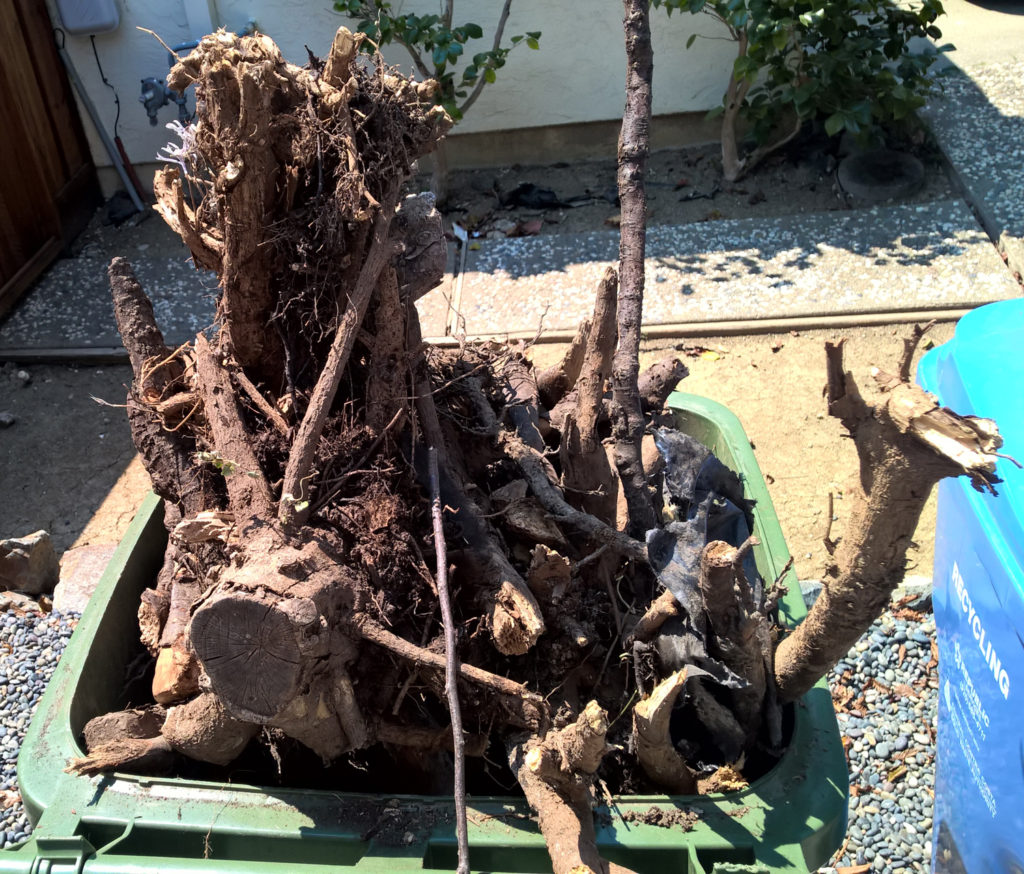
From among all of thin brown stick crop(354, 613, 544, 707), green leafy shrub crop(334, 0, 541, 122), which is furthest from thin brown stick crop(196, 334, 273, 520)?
green leafy shrub crop(334, 0, 541, 122)

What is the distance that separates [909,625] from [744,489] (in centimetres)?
117

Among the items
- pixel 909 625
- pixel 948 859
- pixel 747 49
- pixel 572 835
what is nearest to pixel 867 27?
pixel 747 49

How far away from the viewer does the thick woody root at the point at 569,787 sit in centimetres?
135

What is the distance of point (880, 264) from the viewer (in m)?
4.91

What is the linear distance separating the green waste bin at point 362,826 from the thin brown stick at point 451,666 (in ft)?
0.39

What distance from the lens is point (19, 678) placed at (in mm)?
2850

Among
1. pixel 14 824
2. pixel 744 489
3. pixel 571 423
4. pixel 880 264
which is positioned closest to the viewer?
pixel 571 423

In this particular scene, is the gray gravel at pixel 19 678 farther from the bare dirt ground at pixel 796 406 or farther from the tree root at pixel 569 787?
the bare dirt ground at pixel 796 406

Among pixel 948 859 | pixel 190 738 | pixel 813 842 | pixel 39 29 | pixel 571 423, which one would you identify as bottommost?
pixel 948 859

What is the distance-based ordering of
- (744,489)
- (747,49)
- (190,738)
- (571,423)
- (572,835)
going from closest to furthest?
(572,835) < (190,738) < (571,423) < (744,489) < (747,49)

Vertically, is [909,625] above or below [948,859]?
below

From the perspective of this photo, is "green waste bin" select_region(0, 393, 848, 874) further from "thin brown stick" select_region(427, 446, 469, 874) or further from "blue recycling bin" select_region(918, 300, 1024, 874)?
"blue recycling bin" select_region(918, 300, 1024, 874)

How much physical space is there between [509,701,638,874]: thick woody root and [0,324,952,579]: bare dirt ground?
2107 mm

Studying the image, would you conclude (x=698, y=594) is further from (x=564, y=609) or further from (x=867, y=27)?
(x=867, y=27)
